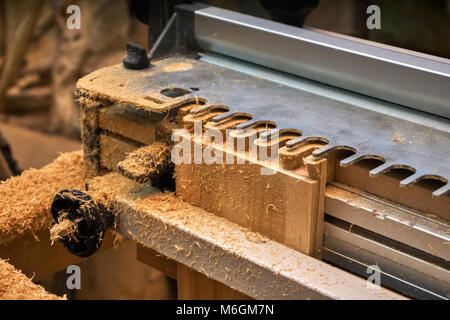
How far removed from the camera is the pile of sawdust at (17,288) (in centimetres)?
158

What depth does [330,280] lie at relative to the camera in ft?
5.11

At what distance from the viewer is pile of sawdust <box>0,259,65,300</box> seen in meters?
1.58

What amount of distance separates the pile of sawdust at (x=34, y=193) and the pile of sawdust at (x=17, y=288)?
0.85 ft

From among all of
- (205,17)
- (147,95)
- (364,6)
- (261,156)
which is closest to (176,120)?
(147,95)

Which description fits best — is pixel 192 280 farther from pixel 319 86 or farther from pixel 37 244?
pixel 319 86

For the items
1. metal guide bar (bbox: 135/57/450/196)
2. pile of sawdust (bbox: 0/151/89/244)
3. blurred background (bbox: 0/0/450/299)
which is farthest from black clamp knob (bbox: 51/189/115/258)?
blurred background (bbox: 0/0/450/299)

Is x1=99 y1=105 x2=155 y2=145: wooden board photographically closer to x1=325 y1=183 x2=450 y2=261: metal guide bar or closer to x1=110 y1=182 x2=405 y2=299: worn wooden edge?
x1=110 y1=182 x2=405 y2=299: worn wooden edge

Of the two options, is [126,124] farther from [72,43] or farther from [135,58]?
[72,43]

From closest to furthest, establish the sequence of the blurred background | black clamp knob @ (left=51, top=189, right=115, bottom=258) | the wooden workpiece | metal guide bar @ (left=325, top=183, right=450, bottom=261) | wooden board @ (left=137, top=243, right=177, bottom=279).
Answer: metal guide bar @ (left=325, top=183, right=450, bottom=261) < the wooden workpiece < black clamp knob @ (left=51, top=189, right=115, bottom=258) < wooden board @ (left=137, top=243, right=177, bottom=279) < the blurred background

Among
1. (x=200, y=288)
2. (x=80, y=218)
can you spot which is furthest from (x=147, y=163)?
(x=200, y=288)

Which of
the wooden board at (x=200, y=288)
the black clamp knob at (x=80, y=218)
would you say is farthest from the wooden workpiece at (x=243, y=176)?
the wooden board at (x=200, y=288)

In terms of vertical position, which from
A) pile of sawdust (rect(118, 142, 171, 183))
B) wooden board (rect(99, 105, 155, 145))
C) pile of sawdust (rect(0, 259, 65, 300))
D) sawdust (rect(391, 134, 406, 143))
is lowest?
pile of sawdust (rect(0, 259, 65, 300))

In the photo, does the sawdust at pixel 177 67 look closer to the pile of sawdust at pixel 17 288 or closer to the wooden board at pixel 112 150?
the wooden board at pixel 112 150
